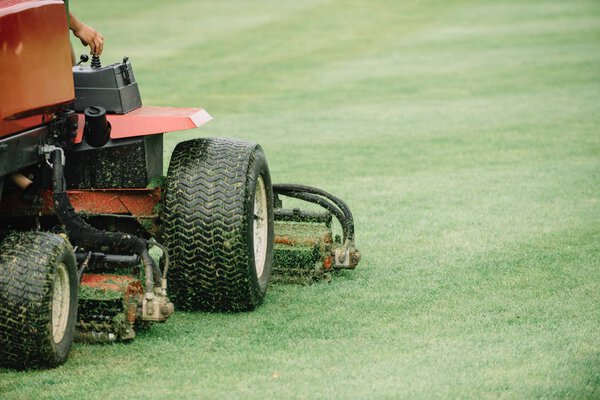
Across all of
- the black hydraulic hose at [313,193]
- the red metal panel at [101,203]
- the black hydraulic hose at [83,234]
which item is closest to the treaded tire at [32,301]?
the black hydraulic hose at [83,234]

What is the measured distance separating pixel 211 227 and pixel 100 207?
0.67 m

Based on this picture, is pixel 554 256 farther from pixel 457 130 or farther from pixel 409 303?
pixel 457 130

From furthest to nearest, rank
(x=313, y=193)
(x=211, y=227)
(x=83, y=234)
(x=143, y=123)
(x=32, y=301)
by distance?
(x=313, y=193)
(x=143, y=123)
(x=211, y=227)
(x=83, y=234)
(x=32, y=301)

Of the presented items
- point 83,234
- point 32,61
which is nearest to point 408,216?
point 83,234

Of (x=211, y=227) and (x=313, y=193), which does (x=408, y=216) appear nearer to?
(x=313, y=193)

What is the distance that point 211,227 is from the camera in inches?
241

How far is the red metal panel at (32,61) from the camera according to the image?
515cm

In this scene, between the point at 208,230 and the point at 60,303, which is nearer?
the point at 60,303

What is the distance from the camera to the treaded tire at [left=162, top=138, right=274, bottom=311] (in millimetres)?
6141

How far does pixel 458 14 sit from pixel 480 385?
25.5 metres

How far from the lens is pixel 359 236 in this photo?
8586mm

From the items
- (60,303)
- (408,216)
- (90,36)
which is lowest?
(408,216)

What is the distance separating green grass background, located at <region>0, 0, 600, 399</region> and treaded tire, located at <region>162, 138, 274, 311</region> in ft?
0.53

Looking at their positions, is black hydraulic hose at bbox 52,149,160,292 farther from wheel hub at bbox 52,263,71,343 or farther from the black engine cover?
the black engine cover
